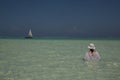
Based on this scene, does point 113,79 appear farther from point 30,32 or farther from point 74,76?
point 30,32

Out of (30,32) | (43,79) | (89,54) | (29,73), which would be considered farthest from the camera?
(30,32)

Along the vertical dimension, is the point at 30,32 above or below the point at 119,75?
above

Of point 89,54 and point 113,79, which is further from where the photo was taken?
point 89,54

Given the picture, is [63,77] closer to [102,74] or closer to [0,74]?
[102,74]

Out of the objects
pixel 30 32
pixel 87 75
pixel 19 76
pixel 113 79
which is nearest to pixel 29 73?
pixel 19 76

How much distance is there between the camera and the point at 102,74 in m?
16.1

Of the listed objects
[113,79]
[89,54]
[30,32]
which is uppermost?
[30,32]

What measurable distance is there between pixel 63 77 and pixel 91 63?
249 inches

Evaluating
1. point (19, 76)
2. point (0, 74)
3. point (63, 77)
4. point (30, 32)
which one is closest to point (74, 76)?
point (63, 77)

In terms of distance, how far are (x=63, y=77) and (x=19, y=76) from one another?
2.53 m

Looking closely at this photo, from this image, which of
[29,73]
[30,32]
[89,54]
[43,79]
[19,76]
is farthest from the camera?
[30,32]

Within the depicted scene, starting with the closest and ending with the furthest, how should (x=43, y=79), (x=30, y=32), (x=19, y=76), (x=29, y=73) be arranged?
(x=43, y=79) < (x=19, y=76) < (x=29, y=73) < (x=30, y=32)

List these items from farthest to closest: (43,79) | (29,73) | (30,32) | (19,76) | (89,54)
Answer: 1. (30,32)
2. (89,54)
3. (29,73)
4. (19,76)
5. (43,79)

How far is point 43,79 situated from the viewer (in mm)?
14203
